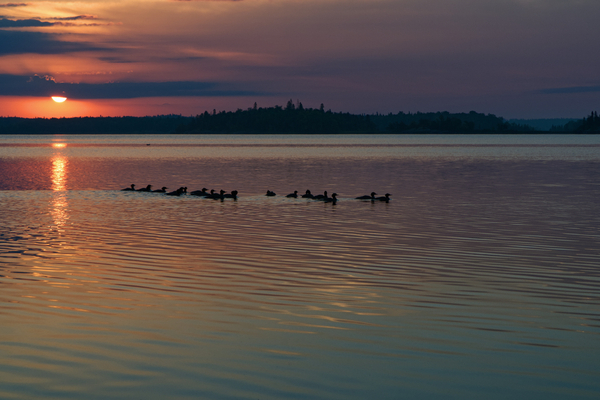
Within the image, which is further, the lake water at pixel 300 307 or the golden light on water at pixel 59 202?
the golden light on water at pixel 59 202

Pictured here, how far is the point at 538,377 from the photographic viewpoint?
11859 mm

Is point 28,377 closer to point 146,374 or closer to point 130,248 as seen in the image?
point 146,374

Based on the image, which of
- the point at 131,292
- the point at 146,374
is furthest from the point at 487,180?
the point at 146,374

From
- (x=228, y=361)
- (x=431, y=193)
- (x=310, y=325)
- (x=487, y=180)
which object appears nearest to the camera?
(x=228, y=361)

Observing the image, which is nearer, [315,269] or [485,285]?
[485,285]

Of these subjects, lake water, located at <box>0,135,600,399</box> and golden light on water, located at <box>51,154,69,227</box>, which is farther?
golden light on water, located at <box>51,154,69,227</box>

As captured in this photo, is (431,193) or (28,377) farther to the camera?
(431,193)

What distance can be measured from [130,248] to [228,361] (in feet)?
46.6

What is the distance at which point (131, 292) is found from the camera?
59.3 ft

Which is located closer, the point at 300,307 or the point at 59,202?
the point at 300,307

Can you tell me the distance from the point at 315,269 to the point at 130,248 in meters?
8.49

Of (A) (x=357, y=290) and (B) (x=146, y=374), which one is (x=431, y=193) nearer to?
(A) (x=357, y=290)

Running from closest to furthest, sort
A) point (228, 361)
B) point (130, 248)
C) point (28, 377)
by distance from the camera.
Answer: point (28, 377) → point (228, 361) → point (130, 248)

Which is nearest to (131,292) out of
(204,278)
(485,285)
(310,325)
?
(204,278)
